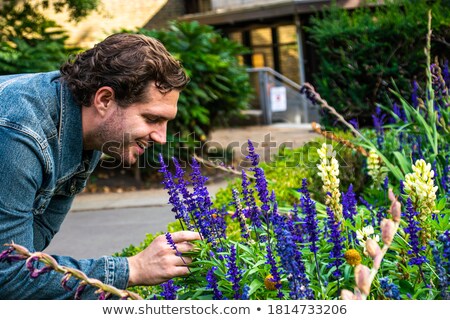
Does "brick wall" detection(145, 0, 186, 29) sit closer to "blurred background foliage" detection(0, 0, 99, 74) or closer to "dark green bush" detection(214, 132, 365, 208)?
"blurred background foliage" detection(0, 0, 99, 74)

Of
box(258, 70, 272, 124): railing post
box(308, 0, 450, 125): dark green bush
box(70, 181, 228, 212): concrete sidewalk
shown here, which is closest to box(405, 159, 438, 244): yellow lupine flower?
box(308, 0, 450, 125): dark green bush

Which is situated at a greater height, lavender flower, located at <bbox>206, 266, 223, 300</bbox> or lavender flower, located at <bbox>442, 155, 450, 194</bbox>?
lavender flower, located at <bbox>442, 155, 450, 194</bbox>

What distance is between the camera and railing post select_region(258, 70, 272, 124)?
20.2m

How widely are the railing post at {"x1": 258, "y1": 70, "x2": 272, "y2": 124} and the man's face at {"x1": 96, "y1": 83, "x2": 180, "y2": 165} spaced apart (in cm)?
1764

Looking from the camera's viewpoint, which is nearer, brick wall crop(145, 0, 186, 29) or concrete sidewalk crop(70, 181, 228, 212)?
concrete sidewalk crop(70, 181, 228, 212)

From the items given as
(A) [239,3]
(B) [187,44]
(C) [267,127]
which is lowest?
(C) [267,127]

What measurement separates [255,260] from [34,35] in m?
11.2

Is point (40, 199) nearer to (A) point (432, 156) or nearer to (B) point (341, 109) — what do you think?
(A) point (432, 156)

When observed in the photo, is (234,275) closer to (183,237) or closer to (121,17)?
(183,237)

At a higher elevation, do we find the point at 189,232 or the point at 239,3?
the point at 239,3

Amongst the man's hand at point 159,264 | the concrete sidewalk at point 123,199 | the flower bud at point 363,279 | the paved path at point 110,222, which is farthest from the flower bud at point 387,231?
the concrete sidewalk at point 123,199

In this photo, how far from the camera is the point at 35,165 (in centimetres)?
236

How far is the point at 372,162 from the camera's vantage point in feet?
13.5
